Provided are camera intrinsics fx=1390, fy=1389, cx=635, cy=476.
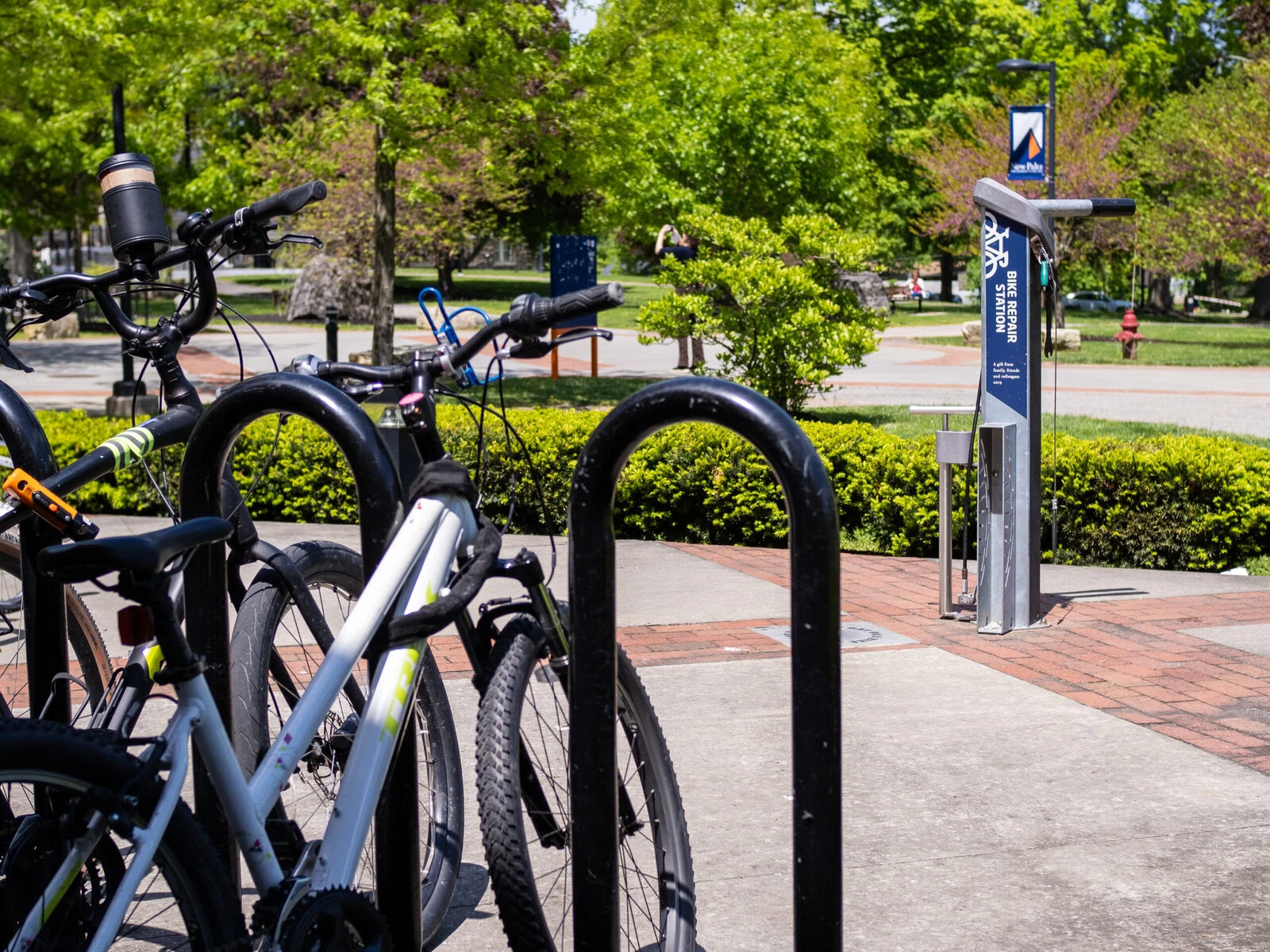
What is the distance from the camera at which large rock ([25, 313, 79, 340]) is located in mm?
26652

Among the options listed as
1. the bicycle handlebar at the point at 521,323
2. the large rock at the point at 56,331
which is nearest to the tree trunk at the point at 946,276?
the large rock at the point at 56,331

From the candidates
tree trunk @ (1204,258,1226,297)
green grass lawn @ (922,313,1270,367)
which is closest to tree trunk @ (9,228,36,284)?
green grass lawn @ (922,313,1270,367)

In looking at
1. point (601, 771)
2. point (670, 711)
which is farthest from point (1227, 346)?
point (601, 771)

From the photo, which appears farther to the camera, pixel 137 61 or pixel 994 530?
pixel 137 61

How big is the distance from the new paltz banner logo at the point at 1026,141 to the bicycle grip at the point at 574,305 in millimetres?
7609

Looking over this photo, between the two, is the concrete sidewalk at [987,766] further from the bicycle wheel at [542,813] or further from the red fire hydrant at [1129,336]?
the red fire hydrant at [1129,336]

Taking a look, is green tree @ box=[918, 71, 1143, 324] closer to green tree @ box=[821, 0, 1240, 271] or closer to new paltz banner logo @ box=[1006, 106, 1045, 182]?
green tree @ box=[821, 0, 1240, 271]

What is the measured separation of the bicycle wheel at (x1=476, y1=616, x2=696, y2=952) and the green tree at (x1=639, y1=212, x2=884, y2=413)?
9.07 metres

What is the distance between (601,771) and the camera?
2.35 metres

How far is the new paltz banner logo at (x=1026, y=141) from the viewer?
941 centimetres

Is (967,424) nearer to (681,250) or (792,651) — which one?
(681,250)

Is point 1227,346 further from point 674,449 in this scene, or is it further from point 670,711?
point 670,711

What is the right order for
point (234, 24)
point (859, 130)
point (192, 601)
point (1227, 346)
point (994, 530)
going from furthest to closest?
point (1227, 346), point (859, 130), point (234, 24), point (994, 530), point (192, 601)

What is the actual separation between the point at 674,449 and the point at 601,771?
6.34m
